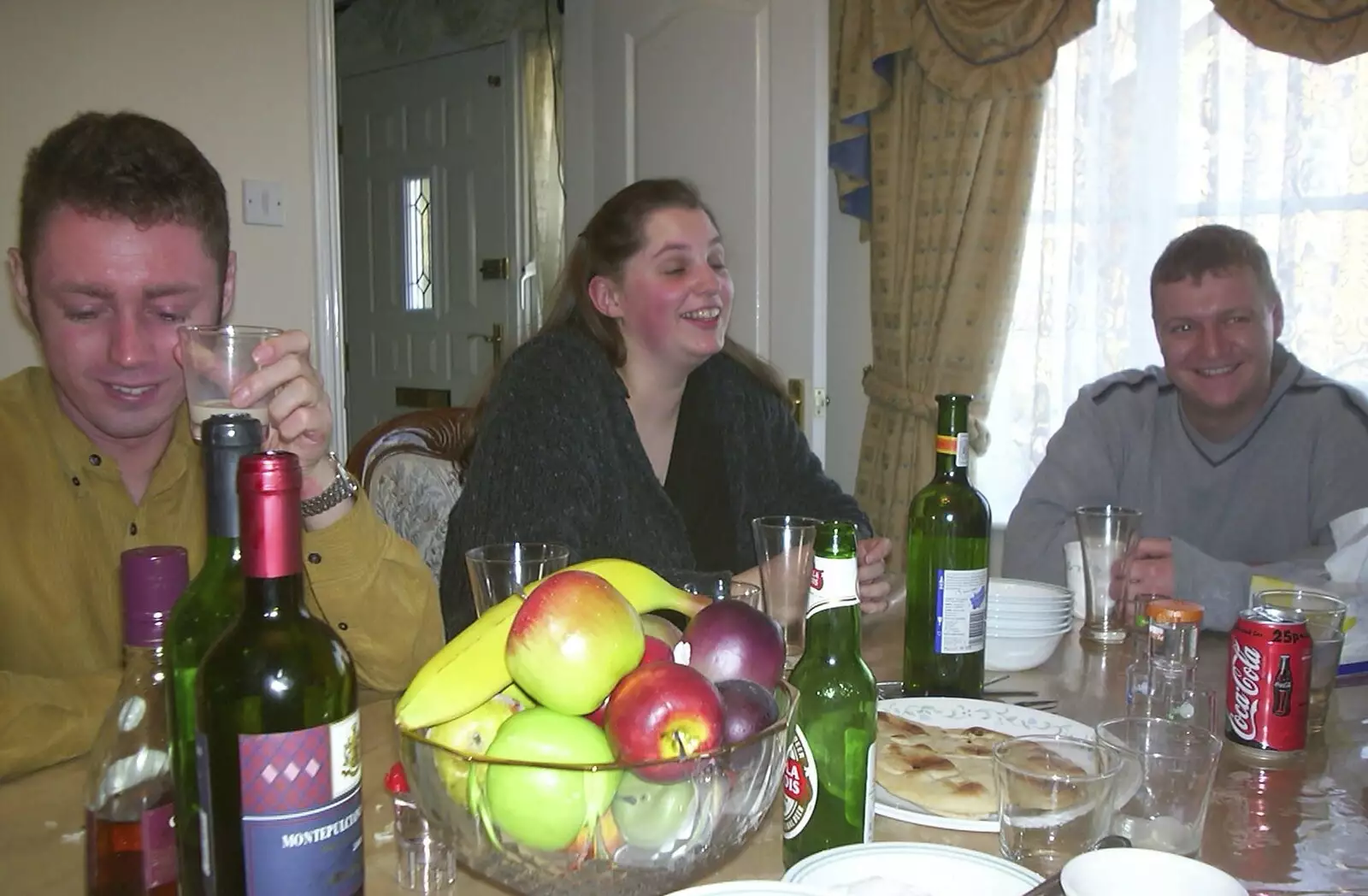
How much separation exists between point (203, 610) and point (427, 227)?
4140 millimetres

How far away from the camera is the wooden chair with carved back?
72.7 inches

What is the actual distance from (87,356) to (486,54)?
3.47 meters

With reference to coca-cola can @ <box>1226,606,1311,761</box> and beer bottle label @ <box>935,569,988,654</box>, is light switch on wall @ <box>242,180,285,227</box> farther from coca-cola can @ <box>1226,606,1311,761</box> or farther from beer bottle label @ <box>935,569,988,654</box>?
coca-cola can @ <box>1226,606,1311,761</box>

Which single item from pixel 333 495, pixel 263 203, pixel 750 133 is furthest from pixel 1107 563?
pixel 263 203

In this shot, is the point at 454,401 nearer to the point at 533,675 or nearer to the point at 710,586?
the point at 710,586

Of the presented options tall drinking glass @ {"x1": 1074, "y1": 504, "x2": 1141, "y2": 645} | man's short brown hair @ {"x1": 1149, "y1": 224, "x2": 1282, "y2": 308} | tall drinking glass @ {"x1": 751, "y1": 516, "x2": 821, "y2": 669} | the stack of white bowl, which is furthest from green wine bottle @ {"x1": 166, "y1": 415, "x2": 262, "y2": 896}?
man's short brown hair @ {"x1": 1149, "y1": 224, "x2": 1282, "y2": 308}

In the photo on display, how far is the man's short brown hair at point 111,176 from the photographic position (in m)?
1.14

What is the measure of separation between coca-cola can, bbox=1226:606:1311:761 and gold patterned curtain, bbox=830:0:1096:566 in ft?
6.40

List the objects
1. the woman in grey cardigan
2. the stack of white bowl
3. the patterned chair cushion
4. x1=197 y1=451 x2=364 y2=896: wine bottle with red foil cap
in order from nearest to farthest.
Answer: x1=197 y1=451 x2=364 y2=896: wine bottle with red foil cap, the stack of white bowl, the woman in grey cardigan, the patterned chair cushion

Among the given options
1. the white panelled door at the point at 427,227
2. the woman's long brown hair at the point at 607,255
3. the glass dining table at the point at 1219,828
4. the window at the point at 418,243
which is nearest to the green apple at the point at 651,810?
the glass dining table at the point at 1219,828

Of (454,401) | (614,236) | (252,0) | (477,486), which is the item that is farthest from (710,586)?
(454,401)

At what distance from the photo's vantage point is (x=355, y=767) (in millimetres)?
586

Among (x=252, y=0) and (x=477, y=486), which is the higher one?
(x=252, y=0)

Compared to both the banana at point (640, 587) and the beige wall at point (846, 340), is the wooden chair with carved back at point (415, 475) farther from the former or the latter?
the beige wall at point (846, 340)
